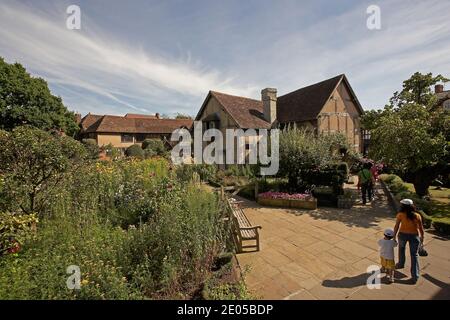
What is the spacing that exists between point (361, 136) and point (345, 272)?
20668 millimetres

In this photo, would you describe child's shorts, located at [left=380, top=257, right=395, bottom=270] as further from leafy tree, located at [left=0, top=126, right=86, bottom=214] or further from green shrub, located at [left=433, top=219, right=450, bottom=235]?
leafy tree, located at [left=0, top=126, right=86, bottom=214]

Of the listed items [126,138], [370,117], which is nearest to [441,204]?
[370,117]

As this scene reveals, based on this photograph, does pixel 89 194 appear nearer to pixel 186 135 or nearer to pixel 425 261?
pixel 425 261

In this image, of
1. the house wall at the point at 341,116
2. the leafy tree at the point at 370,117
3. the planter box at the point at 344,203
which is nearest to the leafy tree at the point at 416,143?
the planter box at the point at 344,203

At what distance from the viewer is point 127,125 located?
33.7 metres

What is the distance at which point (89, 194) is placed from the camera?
19.4 ft

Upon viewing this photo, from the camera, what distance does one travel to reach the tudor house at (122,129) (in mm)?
31141

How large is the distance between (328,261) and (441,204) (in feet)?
27.5

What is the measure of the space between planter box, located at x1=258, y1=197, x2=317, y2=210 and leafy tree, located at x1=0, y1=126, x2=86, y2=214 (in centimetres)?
741

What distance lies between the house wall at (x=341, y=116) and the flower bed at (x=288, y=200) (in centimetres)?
982

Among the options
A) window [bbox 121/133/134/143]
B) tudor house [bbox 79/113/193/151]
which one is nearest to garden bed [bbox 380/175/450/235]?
tudor house [bbox 79/113/193/151]

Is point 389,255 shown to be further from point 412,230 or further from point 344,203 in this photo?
point 344,203

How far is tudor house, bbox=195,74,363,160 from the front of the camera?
1781cm
